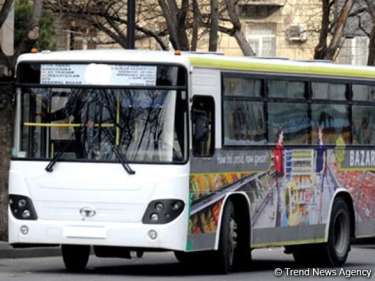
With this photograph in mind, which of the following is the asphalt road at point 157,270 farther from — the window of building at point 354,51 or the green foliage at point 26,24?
the window of building at point 354,51

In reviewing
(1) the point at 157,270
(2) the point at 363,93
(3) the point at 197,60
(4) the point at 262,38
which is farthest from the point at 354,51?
(3) the point at 197,60

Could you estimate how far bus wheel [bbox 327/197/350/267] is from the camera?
19.2 m

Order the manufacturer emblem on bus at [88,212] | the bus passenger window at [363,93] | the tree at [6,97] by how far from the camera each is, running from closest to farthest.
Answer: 1. the manufacturer emblem on bus at [88,212]
2. the bus passenger window at [363,93]
3. the tree at [6,97]

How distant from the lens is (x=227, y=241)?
16453 mm

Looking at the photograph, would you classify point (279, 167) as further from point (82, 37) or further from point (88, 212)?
point (82, 37)

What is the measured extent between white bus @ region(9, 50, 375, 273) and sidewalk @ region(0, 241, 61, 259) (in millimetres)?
2433

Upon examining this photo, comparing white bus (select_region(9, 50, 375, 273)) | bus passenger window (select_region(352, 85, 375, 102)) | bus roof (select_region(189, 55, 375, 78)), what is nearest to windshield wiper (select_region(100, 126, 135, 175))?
white bus (select_region(9, 50, 375, 273))

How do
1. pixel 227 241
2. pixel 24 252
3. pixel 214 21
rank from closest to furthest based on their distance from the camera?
pixel 227 241 → pixel 24 252 → pixel 214 21

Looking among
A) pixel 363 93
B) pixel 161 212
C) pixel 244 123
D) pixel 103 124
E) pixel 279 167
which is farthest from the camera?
pixel 363 93

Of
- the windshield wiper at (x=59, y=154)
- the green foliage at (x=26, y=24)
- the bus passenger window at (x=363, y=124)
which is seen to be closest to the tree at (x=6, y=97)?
the windshield wiper at (x=59, y=154)

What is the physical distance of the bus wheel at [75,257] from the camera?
16891 millimetres

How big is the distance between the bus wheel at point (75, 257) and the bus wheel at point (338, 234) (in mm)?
3909

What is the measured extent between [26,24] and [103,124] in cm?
2320

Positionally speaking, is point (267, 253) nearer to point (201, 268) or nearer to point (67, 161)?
point (201, 268)
